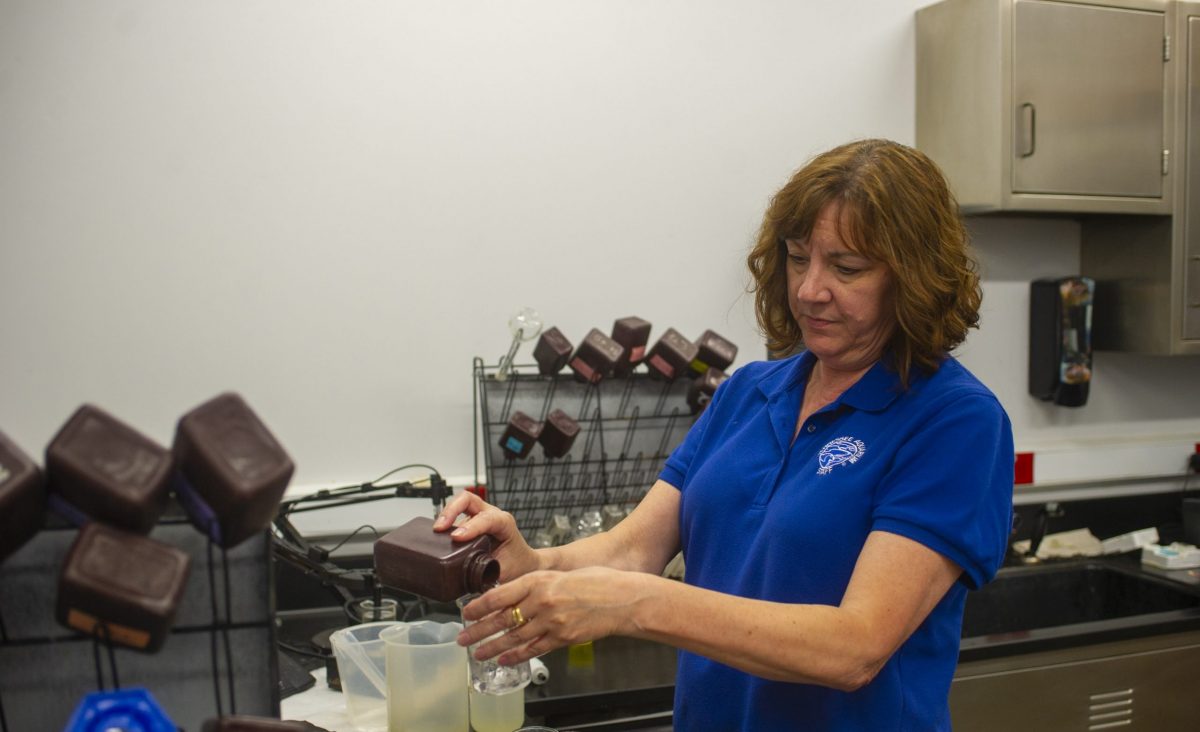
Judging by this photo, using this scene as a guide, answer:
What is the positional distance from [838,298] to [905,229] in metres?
0.12

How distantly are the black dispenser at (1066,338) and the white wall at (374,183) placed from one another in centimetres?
66

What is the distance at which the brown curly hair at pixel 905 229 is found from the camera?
1216 millimetres

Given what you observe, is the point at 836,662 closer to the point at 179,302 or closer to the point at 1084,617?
the point at 179,302

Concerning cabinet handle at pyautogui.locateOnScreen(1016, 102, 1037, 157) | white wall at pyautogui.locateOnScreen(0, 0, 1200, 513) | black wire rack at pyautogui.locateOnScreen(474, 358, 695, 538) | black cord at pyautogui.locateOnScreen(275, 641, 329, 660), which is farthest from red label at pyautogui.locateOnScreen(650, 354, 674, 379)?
cabinet handle at pyautogui.locateOnScreen(1016, 102, 1037, 157)

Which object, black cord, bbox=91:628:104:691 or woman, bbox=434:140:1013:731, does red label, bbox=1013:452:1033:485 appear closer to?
woman, bbox=434:140:1013:731

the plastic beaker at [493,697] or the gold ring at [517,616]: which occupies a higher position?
the gold ring at [517,616]

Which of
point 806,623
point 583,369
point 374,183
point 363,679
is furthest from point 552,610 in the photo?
point 374,183

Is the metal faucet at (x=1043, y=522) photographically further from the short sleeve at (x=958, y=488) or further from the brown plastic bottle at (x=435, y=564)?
the brown plastic bottle at (x=435, y=564)

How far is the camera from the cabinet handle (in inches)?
94.4

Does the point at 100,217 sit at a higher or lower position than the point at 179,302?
higher

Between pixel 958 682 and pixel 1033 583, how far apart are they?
2.21 feet

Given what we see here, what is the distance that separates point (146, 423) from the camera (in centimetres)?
215

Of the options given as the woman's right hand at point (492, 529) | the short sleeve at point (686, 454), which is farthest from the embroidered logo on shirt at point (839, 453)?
the woman's right hand at point (492, 529)

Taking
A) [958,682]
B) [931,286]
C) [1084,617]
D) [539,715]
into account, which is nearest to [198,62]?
[539,715]
